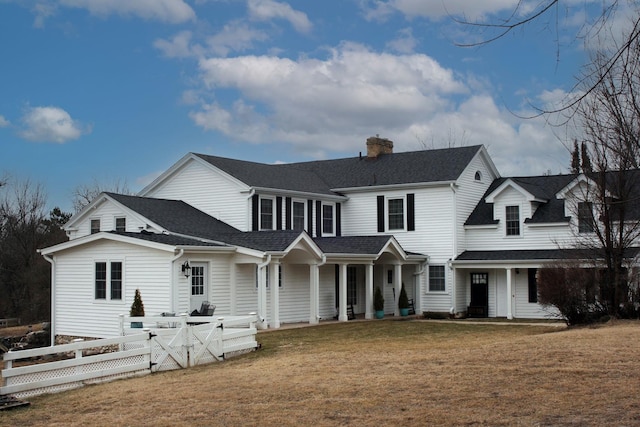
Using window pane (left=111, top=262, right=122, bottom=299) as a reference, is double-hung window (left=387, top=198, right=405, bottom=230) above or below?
above

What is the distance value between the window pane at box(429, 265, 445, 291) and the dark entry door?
1.48 meters

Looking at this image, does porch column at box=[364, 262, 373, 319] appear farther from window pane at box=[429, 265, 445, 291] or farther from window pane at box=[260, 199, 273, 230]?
window pane at box=[260, 199, 273, 230]

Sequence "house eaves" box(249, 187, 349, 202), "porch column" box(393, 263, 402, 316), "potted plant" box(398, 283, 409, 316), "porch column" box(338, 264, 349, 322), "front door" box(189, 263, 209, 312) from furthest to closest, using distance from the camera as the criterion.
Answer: "potted plant" box(398, 283, 409, 316) < "porch column" box(393, 263, 402, 316) < "house eaves" box(249, 187, 349, 202) < "porch column" box(338, 264, 349, 322) < "front door" box(189, 263, 209, 312)

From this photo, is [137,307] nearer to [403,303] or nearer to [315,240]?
[315,240]

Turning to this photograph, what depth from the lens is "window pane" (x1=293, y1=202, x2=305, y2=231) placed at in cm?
3269

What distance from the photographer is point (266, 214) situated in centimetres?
3127

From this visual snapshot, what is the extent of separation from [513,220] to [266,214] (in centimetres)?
1064

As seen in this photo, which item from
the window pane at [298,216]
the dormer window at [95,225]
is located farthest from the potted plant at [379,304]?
the dormer window at [95,225]

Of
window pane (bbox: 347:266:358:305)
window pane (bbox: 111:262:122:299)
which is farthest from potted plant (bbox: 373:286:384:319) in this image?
window pane (bbox: 111:262:122:299)

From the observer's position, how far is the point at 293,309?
95.7 feet

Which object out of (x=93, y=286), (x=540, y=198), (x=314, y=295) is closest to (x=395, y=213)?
(x=540, y=198)

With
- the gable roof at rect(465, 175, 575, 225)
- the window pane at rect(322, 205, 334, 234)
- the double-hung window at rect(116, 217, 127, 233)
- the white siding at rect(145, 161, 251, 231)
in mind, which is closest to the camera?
the double-hung window at rect(116, 217, 127, 233)

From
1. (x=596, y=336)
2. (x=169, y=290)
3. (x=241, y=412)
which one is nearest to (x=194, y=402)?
(x=241, y=412)

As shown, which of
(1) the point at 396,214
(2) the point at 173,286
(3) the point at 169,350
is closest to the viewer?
(3) the point at 169,350
